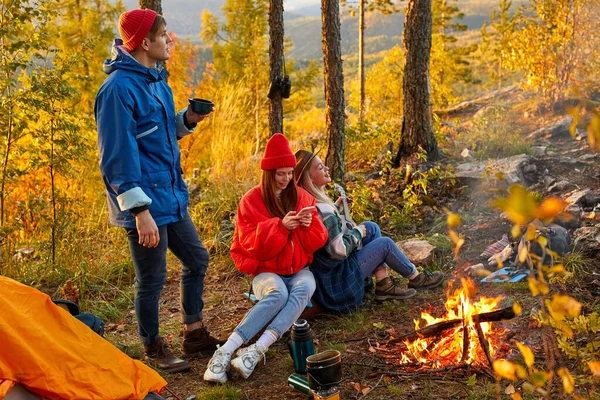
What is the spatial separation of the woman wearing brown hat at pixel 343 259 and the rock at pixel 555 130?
16.0ft

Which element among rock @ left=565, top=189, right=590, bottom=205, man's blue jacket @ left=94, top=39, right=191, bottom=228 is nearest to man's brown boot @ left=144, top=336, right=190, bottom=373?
man's blue jacket @ left=94, top=39, right=191, bottom=228

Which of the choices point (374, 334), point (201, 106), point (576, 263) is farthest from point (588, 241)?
point (201, 106)

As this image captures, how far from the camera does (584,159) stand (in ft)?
21.7

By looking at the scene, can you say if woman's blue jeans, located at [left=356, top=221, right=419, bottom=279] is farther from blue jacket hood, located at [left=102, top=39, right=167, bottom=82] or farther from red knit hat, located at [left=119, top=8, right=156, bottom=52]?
red knit hat, located at [left=119, top=8, right=156, bottom=52]

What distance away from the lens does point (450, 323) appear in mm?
3156

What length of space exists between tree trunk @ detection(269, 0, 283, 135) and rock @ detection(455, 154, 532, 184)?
6.70 ft

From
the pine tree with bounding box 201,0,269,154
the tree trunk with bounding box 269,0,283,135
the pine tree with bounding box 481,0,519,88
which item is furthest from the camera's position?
the pine tree with bounding box 201,0,269,154

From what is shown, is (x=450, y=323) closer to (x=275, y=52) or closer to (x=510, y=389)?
(x=510, y=389)

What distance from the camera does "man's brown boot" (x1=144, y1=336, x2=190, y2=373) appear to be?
11.1ft

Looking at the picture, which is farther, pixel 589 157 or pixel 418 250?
pixel 589 157

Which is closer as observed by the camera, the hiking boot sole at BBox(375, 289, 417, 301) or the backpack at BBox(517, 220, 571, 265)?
the backpack at BBox(517, 220, 571, 265)

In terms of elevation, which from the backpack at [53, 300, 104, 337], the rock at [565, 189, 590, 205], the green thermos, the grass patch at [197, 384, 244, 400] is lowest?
the grass patch at [197, 384, 244, 400]

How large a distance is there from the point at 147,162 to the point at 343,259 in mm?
1494

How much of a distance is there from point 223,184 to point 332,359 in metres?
4.33
